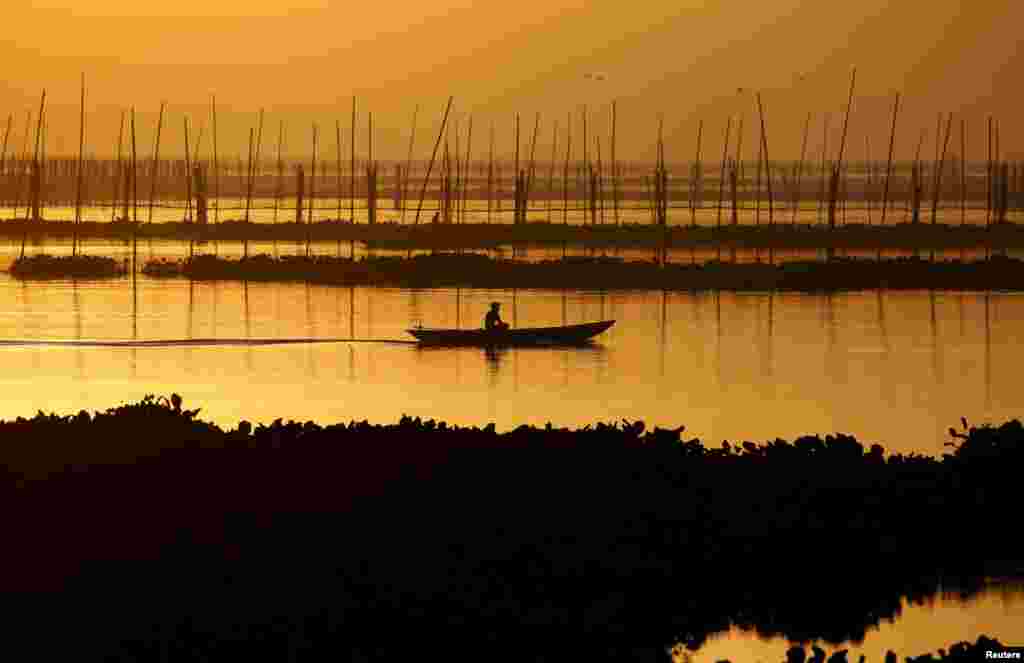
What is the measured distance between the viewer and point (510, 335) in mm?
34250

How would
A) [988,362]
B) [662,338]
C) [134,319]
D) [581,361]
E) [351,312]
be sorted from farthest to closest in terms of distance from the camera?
[351,312] → [134,319] → [662,338] → [581,361] → [988,362]

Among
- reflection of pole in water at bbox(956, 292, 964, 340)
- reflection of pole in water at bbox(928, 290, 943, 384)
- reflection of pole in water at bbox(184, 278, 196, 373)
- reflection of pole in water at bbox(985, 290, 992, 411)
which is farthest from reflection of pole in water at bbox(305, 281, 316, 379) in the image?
reflection of pole in water at bbox(956, 292, 964, 340)

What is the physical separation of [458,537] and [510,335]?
63.9 feet

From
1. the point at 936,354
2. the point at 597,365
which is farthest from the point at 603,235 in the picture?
the point at 597,365

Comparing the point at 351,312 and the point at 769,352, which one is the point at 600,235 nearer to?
the point at 351,312

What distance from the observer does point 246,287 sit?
163 feet

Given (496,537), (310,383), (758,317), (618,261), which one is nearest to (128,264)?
(618,261)

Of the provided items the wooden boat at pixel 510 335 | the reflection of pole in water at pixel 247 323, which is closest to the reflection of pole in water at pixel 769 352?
the wooden boat at pixel 510 335

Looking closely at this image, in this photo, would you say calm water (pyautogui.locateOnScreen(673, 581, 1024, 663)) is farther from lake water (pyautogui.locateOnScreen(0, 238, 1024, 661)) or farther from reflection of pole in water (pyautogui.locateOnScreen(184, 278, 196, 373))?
reflection of pole in water (pyautogui.locateOnScreen(184, 278, 196, 373))

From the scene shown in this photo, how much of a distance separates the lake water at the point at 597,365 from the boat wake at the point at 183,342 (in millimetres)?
456

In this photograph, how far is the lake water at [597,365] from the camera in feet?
84.6

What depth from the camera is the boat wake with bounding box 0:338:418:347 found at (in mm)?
35594

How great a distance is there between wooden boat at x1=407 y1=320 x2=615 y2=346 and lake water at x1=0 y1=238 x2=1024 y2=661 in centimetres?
28

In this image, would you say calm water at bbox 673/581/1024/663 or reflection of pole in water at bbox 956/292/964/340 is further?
reflection of pole in water at bbox 956/292/964/340
